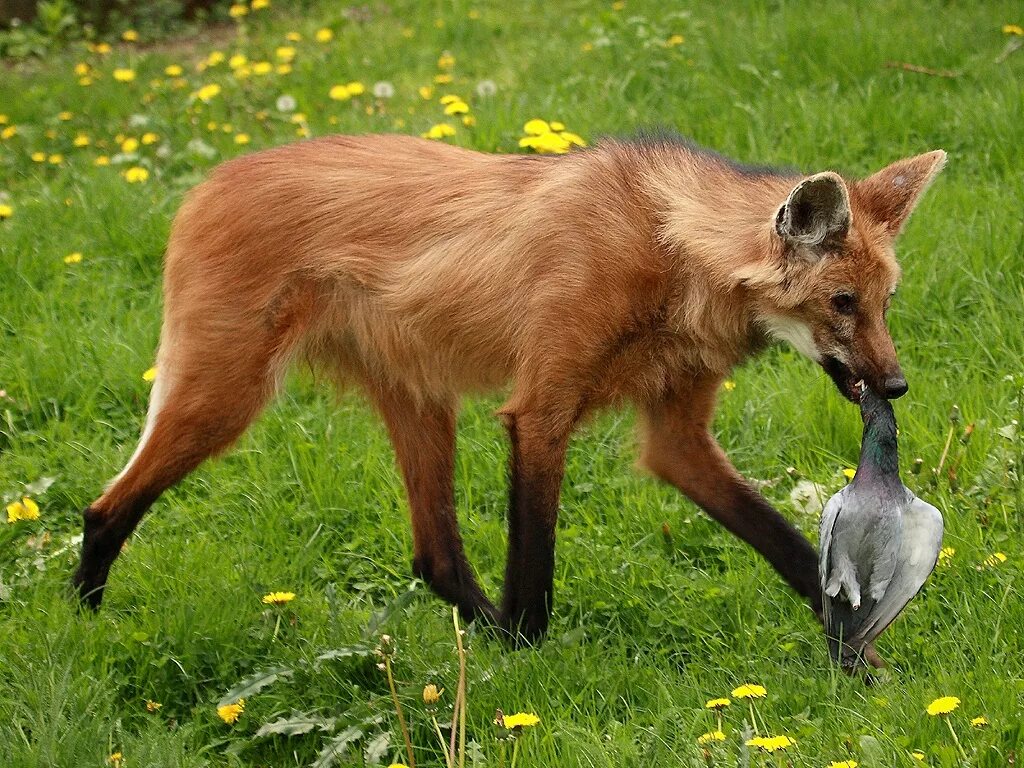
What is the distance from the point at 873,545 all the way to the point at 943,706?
0.51 meters

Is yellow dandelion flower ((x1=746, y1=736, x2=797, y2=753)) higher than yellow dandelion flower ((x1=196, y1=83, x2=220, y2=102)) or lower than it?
higher

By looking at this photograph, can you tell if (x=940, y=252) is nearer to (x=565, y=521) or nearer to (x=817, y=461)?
(x=817, y=461)

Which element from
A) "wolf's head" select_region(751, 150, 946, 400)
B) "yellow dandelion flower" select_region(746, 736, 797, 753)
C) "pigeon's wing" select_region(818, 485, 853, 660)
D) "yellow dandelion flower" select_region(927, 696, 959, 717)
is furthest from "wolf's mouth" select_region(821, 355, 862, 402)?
"yellow dandelion flower" select_region(746, 736, 797, 753)

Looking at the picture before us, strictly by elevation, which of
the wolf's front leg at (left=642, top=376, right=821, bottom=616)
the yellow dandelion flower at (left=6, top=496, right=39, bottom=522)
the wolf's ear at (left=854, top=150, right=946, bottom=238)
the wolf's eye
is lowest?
the yellow dandelion flower at (left=6, top=496, right=39, bottom=522)

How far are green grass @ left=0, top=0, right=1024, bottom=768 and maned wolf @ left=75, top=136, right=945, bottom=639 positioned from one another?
0.22 meters

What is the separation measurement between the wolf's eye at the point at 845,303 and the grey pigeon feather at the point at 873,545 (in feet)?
0.66

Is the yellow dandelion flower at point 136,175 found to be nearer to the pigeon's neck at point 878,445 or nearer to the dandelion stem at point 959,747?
the pigeon's neck at point 878,445

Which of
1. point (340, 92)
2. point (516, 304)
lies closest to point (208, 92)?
point (340, 92)

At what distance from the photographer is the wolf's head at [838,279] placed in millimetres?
2949

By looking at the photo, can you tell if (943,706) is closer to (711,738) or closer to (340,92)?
(711,738)

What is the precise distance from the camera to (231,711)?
2914mm

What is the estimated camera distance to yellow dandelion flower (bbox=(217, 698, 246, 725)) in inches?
114

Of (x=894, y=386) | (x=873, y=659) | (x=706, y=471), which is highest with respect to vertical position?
(x=894, y=386)

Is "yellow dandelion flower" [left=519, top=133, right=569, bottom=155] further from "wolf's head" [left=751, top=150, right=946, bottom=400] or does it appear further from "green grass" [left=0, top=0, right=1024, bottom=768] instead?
"wolf's head" [left=751, top=150, right=946, bottom=400]
